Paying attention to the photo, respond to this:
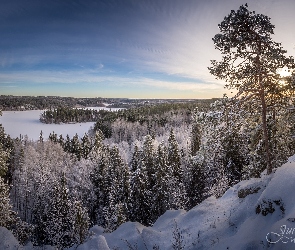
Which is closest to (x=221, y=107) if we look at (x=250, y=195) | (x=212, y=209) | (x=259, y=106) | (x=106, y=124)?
(x=259, y=106)

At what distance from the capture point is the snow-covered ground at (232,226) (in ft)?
23.9

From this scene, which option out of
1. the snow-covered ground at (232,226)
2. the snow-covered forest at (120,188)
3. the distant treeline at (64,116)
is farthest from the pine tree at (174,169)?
the distant treeline at (64,116)

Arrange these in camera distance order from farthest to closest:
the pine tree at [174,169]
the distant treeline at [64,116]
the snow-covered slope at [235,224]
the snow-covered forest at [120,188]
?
the distant treeline at [64,116] < the pine tree at [174,169] < the snow-covered forest at [120,188] < the snow-covered slope at [235,224]

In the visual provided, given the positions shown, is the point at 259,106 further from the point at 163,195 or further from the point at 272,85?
the point at 163,195

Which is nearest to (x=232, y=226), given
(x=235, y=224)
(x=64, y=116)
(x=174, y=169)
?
(x=235, y=224)

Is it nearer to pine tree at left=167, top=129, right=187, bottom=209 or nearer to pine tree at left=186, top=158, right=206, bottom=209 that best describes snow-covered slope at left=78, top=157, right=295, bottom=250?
pine tree at left=167, top=129, right=187, bottom=209

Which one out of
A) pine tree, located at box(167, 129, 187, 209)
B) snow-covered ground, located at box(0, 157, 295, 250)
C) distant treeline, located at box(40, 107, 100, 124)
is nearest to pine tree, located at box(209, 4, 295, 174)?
snow-covered ground, located at box(0, 157, 295, 250)

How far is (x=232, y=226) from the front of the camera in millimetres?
9516

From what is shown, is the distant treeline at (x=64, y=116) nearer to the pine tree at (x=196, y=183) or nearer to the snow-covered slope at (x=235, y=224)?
the pine tree at (x=196, y=183)

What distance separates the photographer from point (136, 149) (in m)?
41.4

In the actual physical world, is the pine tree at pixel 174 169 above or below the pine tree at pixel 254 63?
below

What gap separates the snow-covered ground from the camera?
7.27 m

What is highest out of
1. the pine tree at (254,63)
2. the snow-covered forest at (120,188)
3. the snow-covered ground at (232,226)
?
the pine tree at (254,63)

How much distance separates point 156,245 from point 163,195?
25.9 m
